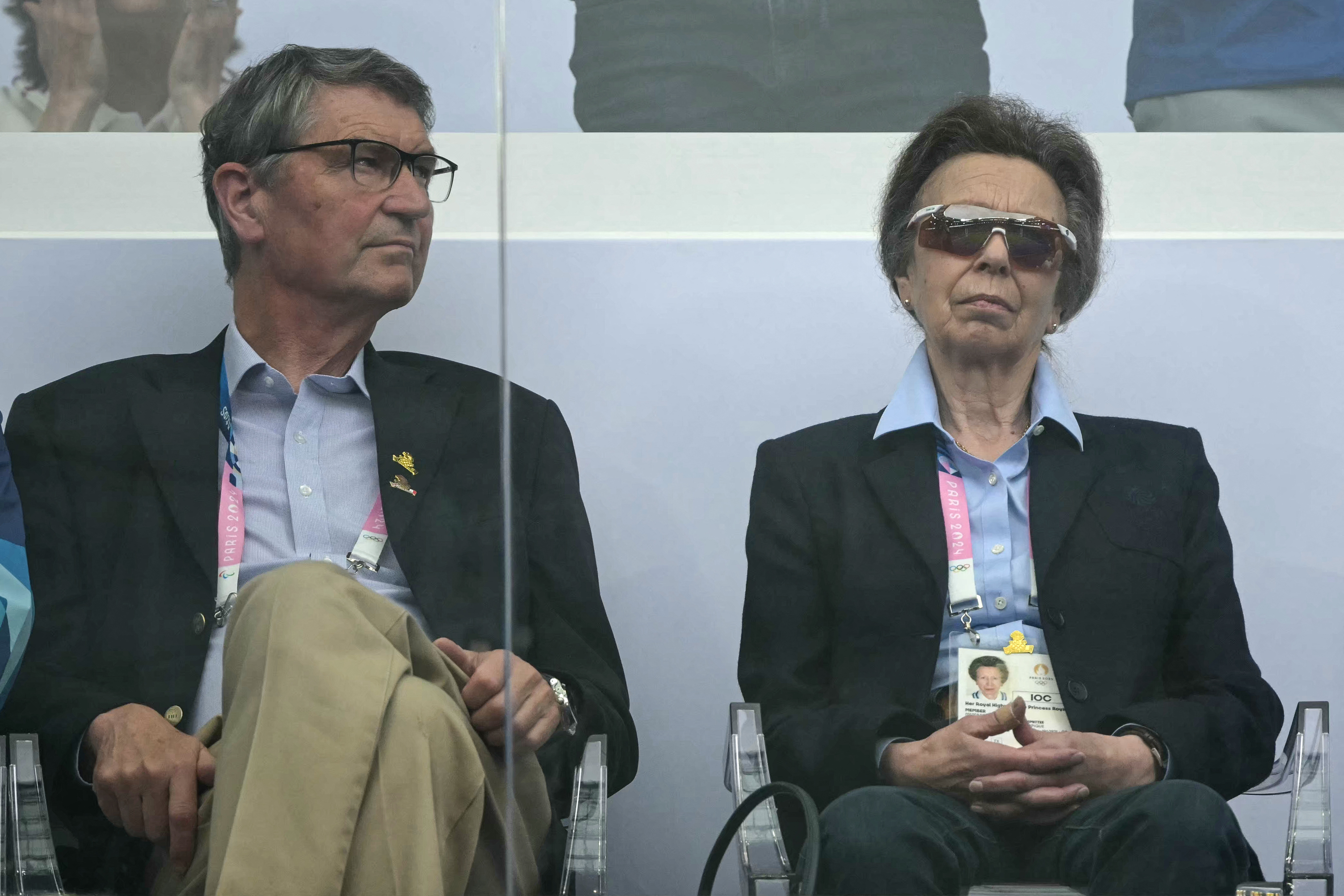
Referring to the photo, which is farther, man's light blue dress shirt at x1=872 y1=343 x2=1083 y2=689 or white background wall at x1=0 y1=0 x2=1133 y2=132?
white background wall at x1=0 y1=0 x2=1133 y2=132

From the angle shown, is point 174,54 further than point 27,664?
Yes

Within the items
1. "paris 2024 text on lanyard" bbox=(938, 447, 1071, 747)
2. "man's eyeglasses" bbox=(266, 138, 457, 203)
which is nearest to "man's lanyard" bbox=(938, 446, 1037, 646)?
"paris 2024 text on lanyard" bbox=(938, 447, 1071, 747)

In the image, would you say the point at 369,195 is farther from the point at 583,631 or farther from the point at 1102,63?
the point at 1102,63

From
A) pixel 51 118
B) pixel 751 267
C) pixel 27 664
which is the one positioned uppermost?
pixel 51 118

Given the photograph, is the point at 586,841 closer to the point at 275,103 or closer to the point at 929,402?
the point at 929,402

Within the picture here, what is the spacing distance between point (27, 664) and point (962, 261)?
5.32 ft

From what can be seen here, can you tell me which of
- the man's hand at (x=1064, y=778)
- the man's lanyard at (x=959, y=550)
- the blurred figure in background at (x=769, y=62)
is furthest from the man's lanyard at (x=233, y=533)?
the man's hand at (x=1064, y=778)

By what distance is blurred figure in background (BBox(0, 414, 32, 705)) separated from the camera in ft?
7.82

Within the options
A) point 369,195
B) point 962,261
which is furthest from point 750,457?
point 369,195

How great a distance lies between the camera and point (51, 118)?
275cm

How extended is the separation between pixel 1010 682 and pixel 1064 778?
0.17 metres

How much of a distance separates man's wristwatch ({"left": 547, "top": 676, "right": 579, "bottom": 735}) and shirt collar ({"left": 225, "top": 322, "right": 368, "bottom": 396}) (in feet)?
1.94

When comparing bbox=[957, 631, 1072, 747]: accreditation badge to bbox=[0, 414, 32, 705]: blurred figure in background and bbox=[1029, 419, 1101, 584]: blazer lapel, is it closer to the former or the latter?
bbox=[1029, 419, 1101, 584]: blazer lapel

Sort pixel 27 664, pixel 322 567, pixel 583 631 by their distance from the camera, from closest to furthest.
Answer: pixel 322 567
pixel 27 664
pixel 583 631
